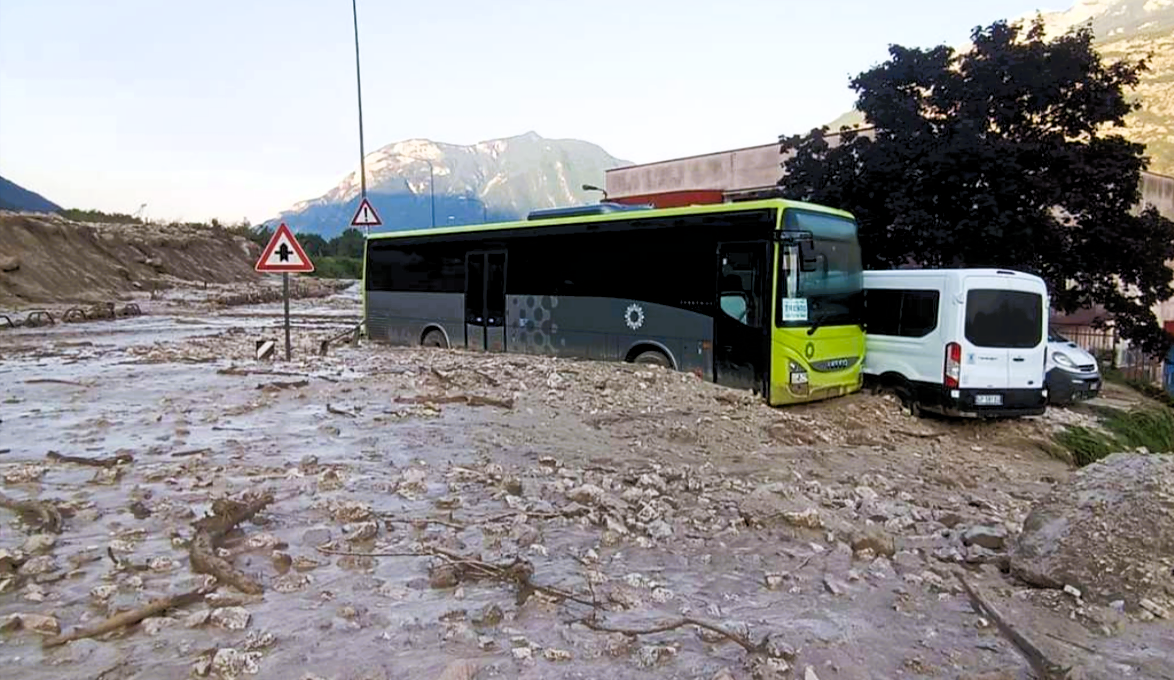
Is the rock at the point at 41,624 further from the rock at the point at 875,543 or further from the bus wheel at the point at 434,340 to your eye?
the bus wheel at the point at 434,340

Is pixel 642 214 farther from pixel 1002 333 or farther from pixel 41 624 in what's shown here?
pixel 41 624

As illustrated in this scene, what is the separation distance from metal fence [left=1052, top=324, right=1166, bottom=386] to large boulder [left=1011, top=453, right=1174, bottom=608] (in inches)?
752

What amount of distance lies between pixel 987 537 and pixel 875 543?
2.62 feet

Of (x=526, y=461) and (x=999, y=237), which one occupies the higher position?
(x=999, y=237)

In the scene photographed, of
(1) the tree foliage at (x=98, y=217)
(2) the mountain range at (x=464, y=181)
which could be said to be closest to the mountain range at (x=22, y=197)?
(1) the tree foliage at (x=98, y=217)

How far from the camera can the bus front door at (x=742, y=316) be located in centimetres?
1132

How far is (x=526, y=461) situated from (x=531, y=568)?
267 centimetres

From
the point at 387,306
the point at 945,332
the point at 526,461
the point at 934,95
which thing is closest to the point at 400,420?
the point at 526,461

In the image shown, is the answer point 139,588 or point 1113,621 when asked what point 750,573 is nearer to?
point 1113,621

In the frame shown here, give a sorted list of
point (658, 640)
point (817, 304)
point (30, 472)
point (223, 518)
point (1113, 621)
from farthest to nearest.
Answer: point (817, 304)
point (30, 472)
point (223, 518)
point (1113, 621)
point (658, 640)

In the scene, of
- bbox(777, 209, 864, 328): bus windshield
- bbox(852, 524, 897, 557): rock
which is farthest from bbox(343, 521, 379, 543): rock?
bbox(777, 209, 864, 328): bus windshield

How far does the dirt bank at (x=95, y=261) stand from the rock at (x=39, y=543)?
28.0 m

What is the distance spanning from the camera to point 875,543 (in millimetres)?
5078

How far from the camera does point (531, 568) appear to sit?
15.1 feet
